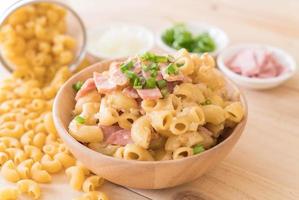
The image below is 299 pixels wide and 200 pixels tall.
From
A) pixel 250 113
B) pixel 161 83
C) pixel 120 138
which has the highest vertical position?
pixel 161 83

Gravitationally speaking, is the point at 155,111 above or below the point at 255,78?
above

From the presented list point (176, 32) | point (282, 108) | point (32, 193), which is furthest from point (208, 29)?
point (32, 193)

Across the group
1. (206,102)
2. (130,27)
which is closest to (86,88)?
(206,102)

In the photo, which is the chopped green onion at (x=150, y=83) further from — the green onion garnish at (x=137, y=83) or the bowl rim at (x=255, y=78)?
the bowl rim at (x=255, y=78)

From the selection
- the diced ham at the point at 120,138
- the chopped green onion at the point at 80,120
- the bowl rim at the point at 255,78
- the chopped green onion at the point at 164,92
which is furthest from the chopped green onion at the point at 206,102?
the bowl rim at the point at 255,78

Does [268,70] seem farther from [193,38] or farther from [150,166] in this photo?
[150,166]

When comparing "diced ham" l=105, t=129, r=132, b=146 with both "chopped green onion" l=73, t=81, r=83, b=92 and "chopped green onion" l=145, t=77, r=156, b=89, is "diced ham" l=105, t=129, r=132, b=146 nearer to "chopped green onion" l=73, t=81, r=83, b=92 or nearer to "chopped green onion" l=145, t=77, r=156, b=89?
"chopped green onion" l=145, t=77, r=156, b=89

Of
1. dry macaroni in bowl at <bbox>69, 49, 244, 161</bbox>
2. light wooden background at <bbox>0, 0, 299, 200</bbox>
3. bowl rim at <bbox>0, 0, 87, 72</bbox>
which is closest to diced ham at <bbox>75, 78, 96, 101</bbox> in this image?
dry macaroni in bowl at <bbox>69, 49, 244, 161</bbox>

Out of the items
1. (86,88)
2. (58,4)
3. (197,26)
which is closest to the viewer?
(86,88)
